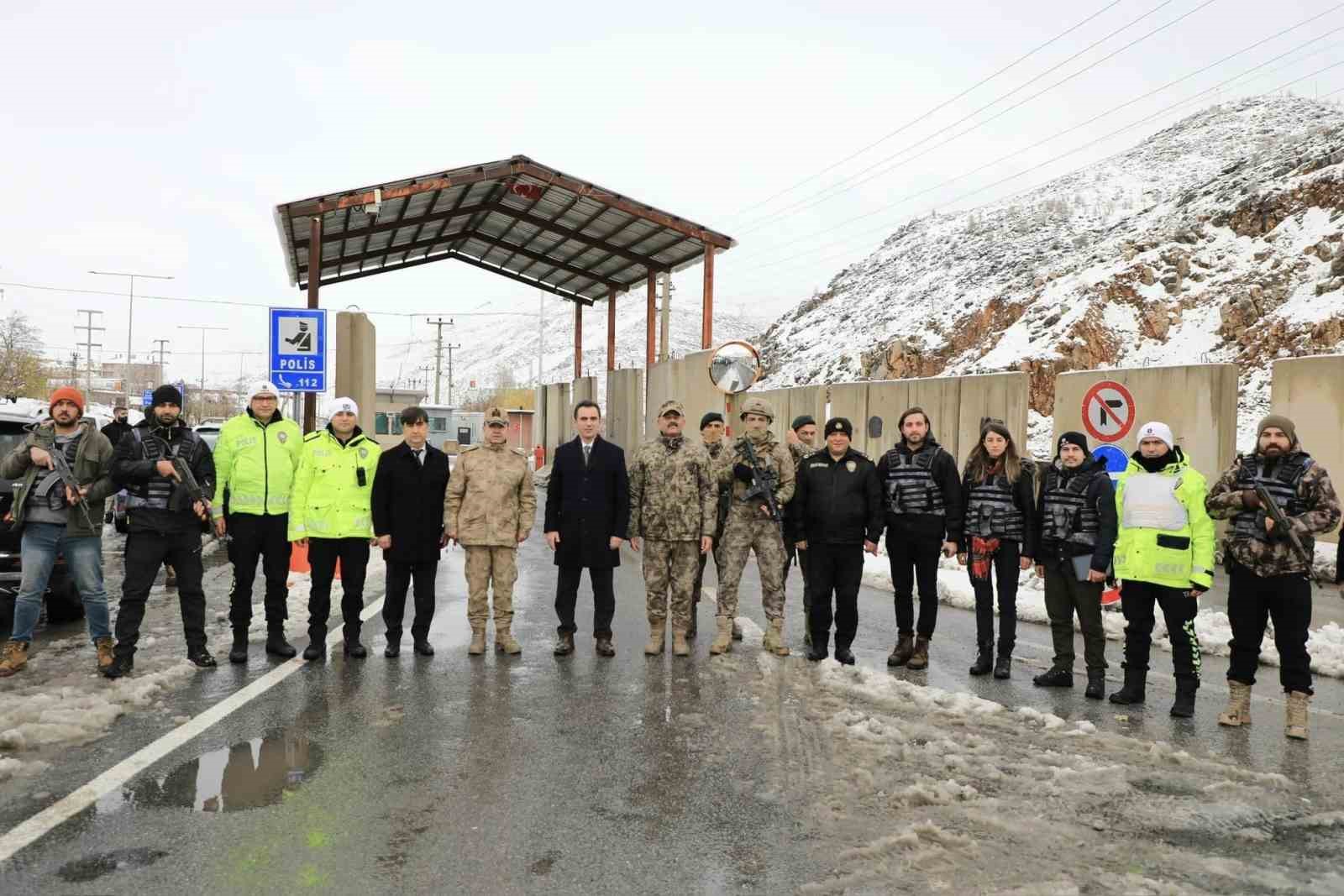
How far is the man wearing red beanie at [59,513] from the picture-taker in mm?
7152

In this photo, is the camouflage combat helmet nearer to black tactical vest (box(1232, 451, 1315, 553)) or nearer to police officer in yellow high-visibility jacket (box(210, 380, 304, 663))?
black tactical vest (box(1232, 451, 1315, 553))

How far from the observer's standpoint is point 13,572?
8.71m

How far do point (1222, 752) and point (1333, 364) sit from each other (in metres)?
9.04

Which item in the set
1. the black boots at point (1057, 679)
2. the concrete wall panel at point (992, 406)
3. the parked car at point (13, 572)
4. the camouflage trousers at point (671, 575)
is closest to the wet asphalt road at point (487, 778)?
the black boots at point (1057, 679)

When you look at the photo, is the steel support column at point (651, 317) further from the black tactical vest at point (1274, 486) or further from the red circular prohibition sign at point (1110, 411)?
the black tactical vest at point (1274, 486)

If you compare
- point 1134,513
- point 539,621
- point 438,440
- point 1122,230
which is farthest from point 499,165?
point 1122,230

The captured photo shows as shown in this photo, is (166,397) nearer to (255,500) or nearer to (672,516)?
(255,500)

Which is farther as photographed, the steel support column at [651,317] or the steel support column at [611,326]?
the steel support column at [611,326]

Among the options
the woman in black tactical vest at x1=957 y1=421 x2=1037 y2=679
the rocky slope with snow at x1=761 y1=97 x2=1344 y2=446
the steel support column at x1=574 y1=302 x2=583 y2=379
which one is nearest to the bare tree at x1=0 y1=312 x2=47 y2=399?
the steel support column at x1=574 y1=302 x2=583 y2=379

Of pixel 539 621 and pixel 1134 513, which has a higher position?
pixel 1134 513

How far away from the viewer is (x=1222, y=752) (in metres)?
5.79

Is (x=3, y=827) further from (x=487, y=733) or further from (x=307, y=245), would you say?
(x=307, y=245)

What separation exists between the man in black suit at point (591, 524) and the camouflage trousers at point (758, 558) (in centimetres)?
87

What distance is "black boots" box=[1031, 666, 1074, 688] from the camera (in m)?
7.38
